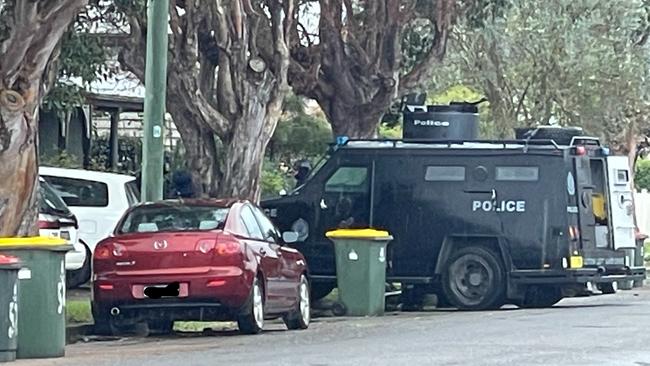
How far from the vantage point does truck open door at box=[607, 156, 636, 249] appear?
21.9 m

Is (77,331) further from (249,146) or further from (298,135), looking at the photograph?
(298,135)

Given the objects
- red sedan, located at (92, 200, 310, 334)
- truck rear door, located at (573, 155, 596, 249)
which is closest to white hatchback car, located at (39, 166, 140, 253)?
red sedan, located at (92, 200, 310, 334)

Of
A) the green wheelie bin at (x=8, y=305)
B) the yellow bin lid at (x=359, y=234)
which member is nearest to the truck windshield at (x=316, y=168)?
the yellow bin lid at (x=359, y=234)

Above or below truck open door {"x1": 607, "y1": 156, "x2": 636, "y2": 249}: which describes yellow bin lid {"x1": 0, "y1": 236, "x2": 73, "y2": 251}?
below

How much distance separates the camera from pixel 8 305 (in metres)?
13.5

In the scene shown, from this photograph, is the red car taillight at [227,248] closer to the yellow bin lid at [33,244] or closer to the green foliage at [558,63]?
the yellow bin lid at [33,244]

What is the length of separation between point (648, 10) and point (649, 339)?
49.7ft

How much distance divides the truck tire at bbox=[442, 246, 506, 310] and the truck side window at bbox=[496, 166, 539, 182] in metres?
1.02

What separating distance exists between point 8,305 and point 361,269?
768 cm

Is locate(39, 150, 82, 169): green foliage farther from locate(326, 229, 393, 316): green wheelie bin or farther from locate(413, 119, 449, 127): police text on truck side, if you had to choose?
locate(326, 229, 393, 316): green wheelie bin

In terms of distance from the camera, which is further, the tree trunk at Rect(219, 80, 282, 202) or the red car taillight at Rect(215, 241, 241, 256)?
the tree trunk at Rect(219, 80, 282, 202)

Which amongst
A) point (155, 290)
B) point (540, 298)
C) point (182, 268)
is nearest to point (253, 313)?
point (182, 268)

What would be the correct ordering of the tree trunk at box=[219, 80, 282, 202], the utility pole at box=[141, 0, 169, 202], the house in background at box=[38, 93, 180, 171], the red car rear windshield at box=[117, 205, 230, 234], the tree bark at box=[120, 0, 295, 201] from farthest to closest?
the house in background at box=[38, 93, 180, 171] < the tree trunk at box=[219, 80, 282, 202] < the tree bark at box=[120, 0, 295, 201] < the utility pole at box=[141, 0, 169, 202] < the red car rear windshield at box=[117, 205, 230, 234]

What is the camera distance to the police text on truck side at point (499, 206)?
2125cm
